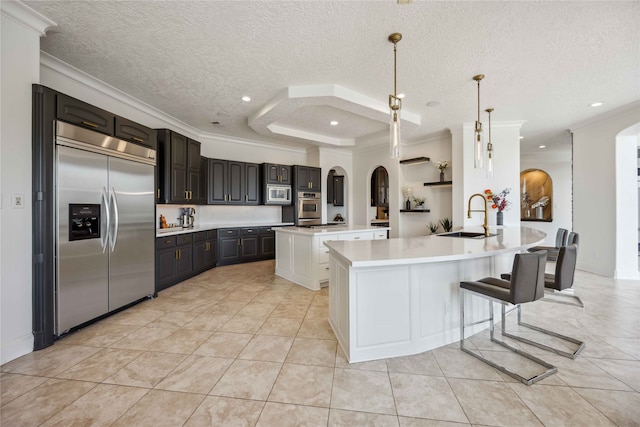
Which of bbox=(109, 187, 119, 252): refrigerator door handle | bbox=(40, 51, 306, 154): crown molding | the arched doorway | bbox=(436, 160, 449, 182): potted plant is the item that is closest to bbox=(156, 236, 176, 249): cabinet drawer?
bbox=(109, 187, 119, 252): refrigerator door handle

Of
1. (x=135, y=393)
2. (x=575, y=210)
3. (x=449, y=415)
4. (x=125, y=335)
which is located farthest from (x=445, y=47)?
(x=575, y=210)

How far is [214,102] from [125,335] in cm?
320

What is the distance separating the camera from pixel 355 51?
2621 mm

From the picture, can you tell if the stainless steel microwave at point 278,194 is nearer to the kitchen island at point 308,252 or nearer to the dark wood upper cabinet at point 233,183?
the dark wood upper cabinet at point 233,183

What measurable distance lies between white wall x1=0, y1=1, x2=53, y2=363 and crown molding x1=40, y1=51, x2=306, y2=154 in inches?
28.3

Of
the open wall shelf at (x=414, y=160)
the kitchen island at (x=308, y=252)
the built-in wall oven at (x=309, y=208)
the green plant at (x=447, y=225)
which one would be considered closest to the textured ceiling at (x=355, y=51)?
the open wall shelf at (x=414, y=160)

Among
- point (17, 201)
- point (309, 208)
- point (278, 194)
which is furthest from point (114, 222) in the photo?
point (309, 208)

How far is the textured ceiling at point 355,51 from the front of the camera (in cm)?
211

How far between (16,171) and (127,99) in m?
2.19

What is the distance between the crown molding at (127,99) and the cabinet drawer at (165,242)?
205 centimetres

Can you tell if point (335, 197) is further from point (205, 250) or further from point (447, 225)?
point (205, 250)

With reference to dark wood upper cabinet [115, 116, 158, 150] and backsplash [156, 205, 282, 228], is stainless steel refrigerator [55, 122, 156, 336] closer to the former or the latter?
dark wood upper cabinet [115, 116, 158, 150]

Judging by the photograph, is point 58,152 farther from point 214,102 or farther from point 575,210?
point 575,210

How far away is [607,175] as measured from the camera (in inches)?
177
